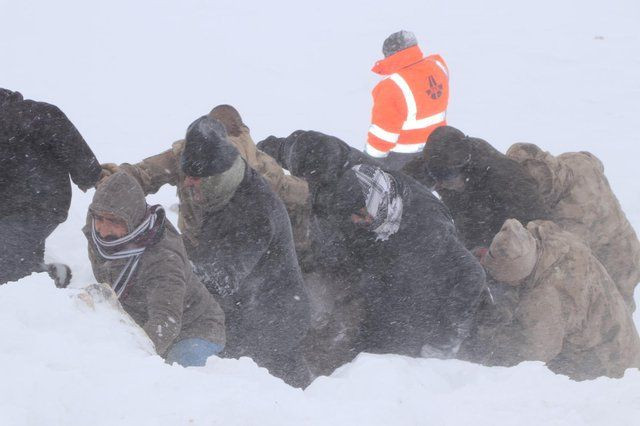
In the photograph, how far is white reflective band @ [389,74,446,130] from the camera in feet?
20.0

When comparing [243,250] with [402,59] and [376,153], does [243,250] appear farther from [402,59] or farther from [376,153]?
[402,59]

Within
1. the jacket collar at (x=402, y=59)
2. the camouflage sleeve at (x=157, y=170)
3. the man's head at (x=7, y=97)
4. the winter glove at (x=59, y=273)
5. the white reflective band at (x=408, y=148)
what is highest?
the man's head at (x=7, y=97)

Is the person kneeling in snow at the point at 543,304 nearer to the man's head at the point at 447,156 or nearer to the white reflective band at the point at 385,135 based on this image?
the man's head at the point at 447,156

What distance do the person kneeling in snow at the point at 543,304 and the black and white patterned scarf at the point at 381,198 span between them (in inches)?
25.2

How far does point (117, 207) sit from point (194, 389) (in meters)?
1.20

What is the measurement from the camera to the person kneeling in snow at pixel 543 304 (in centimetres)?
390

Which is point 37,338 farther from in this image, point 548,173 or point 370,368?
point 548,173

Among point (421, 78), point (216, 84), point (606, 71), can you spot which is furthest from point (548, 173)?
point (606, 71)

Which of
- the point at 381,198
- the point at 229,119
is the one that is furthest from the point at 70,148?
the point at 381,198

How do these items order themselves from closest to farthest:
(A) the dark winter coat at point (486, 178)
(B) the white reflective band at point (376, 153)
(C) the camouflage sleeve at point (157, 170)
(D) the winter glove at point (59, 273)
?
(C) the camouflage sleeve at point (157, 170)
(A) the dark winter coat at point (486, 178)
(D) the winter glove at point (59, 273)
(B) the white reflective band at point (376, 153)

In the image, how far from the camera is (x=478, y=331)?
13.0 feet

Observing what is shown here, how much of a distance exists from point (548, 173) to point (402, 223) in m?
1.35

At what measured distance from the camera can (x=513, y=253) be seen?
3836mm

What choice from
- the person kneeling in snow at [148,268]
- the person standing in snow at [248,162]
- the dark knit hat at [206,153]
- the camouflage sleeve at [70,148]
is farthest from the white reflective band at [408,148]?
the person kneeling in snow at [148,268]
